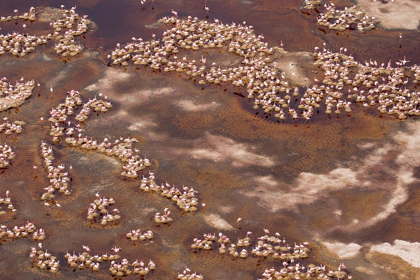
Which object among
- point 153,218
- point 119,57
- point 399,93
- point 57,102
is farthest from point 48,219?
point 399,93

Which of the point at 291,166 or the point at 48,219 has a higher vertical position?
the point at 291,166

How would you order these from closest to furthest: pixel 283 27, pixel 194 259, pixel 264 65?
pixel 194 259, pixel 264 65, pixel 283 27

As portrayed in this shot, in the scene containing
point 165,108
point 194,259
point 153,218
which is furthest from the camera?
point 165,108

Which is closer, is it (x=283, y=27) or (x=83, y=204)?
(x=83, y=204)

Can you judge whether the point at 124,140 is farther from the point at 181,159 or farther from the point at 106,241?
the point at 106,241

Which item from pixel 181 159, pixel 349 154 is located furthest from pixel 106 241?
pixel 349 154

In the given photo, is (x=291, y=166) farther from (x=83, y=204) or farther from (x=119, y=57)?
(x=119, y=57)
